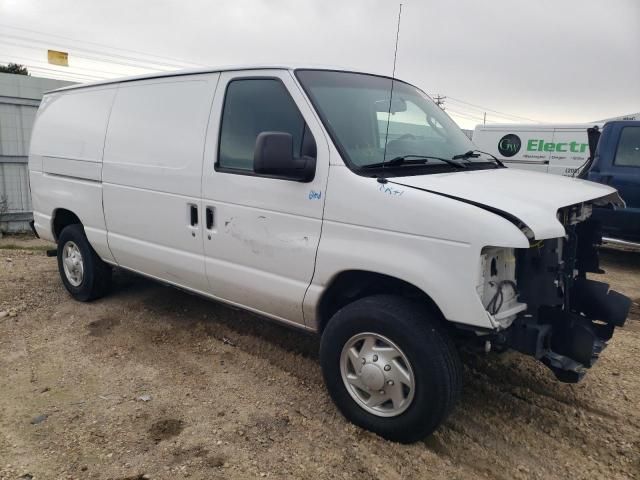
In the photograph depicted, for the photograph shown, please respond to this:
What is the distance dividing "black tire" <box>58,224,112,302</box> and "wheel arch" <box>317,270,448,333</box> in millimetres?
2932

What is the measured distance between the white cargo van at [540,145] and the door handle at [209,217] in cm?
834

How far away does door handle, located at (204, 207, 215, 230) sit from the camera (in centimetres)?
382

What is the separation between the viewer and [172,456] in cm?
297

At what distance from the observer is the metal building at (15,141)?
9.18m

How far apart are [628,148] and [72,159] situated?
773 centimetres

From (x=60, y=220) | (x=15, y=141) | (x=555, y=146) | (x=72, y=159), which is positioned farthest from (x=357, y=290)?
(x=555, y=146)

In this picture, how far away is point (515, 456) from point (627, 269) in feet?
20.0

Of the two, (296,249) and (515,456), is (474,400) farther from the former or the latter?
(296,249)

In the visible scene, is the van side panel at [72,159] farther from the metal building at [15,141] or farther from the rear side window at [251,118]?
the metal building at [15,141]

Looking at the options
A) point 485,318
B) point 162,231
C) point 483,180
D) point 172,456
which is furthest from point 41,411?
point 483,180

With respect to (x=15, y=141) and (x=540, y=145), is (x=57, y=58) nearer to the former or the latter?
(x=15, y=141)

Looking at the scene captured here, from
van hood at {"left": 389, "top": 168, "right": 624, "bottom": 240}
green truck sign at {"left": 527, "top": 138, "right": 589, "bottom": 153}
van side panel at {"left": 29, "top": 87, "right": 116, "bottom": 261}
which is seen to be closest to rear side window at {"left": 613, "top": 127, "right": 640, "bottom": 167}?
green truck sign at {"left": 527, "top": 138, "right": 589, "bottom": 153}

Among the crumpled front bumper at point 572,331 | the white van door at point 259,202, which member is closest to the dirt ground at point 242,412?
the crumpled front bumper at point 572,331

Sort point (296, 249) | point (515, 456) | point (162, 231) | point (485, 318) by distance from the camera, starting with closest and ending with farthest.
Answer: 1. point (485, 318)
2. point (515, 456)
3. point (296, 249)
4. point (162, 231)
